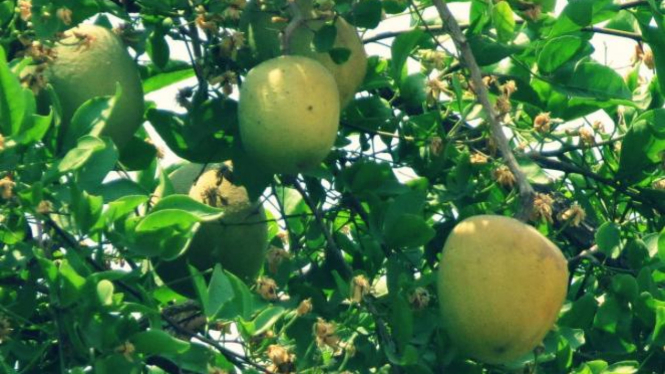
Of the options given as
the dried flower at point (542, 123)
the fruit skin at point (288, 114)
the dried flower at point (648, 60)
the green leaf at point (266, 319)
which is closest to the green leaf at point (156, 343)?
the green leaf at point (266, 319)

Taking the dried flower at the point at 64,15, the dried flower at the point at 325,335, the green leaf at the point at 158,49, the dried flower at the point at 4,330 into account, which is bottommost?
the dried flower at the point at 325,335

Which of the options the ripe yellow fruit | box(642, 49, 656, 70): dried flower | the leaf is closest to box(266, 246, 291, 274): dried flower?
the ripe yellow fruit

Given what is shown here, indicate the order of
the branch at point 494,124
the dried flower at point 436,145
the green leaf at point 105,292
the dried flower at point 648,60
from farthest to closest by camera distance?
1. the dried flower at point 648,60
2. the dried flower at point 436,145
3. the branch at point 494,124
4. the green leaf at point 105,292

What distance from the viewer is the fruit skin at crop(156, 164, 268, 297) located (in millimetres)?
2537

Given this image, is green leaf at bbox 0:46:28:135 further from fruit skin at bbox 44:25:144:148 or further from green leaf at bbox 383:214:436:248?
green leaf at bbox 383:214:436:248

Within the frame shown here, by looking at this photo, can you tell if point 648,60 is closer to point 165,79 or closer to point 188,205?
point 165,79

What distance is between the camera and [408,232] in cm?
246

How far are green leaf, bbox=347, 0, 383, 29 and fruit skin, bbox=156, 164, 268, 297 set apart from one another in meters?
0.34

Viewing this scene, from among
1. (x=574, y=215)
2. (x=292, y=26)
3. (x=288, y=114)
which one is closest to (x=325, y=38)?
(x=292, y=26)

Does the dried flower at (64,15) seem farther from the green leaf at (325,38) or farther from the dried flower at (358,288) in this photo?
the dried flower at (358,288)

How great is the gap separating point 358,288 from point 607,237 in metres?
0.59

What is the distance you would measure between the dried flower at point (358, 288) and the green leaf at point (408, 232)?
15 cm

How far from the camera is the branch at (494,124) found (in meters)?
2.18

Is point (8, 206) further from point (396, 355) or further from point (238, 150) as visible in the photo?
point (396, 355)
